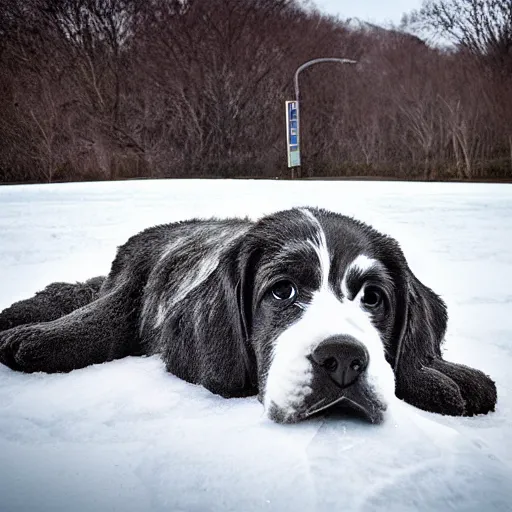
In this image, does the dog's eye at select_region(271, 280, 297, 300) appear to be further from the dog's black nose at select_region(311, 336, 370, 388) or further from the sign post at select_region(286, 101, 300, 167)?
the sign post at select_region(286, 101, 300, 167)

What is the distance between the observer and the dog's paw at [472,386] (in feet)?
9.01

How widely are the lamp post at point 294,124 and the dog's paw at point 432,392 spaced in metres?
8.59

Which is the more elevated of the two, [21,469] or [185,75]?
[185,75]

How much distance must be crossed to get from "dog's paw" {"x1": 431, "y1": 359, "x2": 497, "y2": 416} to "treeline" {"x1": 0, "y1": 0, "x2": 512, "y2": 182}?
6.48 meters

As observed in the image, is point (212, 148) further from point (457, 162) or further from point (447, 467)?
point (447, 467)

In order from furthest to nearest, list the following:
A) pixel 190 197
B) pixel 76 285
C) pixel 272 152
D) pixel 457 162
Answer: pixel 272 152 < pixel 457 162 < pixel 190 197 < pixel 76 285

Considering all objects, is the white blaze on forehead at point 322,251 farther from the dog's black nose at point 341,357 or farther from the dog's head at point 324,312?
the dog's black nose at point 341,357

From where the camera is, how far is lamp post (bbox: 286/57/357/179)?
11.4 meters

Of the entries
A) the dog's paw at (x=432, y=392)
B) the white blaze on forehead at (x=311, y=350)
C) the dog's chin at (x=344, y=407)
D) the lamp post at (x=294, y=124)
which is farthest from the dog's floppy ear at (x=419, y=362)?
the lamp post at (x=294, y=124)

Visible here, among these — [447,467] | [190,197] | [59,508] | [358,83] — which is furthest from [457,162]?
[59,508]

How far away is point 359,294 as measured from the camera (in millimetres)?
2723

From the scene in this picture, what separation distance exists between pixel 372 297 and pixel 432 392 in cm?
51

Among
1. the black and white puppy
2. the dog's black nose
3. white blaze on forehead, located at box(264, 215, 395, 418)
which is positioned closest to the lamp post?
the black and white puppy

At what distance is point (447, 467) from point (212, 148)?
483 inches
